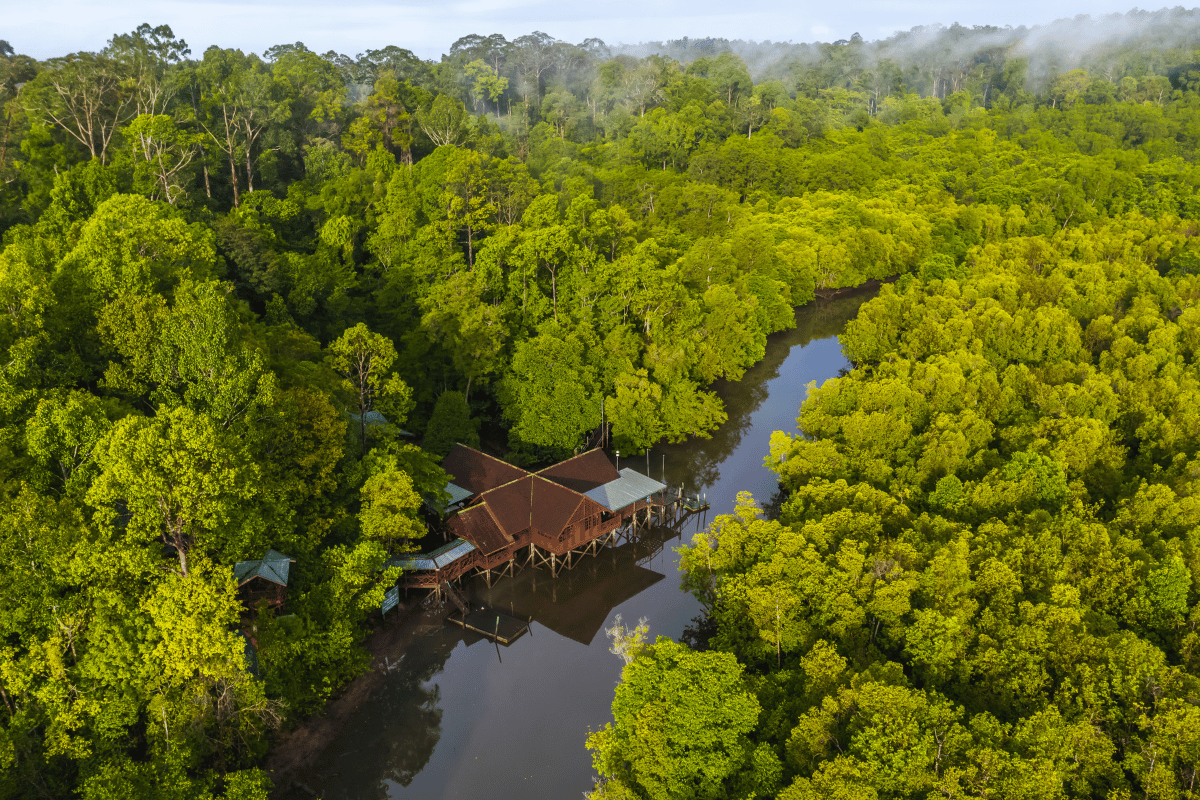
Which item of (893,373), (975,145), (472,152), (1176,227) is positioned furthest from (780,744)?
(975,145)

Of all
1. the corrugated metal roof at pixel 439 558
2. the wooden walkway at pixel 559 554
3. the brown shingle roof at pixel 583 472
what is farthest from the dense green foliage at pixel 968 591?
the corrugated metal roof at pixel 439 558

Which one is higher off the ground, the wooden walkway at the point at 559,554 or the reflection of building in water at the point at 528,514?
the reflection of building in water at the point at 528,514

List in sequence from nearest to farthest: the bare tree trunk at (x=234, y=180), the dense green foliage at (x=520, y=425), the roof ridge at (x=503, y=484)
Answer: the dense green foliage at (x=520, y=425)
the roof ridge at (x=503, y=484)
the bare tree trunk at (x=234, y=180)

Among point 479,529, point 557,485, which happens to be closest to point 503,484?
point 557,485

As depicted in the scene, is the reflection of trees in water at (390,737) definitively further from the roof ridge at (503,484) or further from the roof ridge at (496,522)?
the roof ridge at (503,484)

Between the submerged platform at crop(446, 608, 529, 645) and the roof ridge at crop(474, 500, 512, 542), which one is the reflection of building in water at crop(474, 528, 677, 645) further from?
the roof ridge at crop(474, 500, 512, 542)

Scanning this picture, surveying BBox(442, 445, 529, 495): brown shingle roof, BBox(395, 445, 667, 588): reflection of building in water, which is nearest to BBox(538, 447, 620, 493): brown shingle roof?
BBox(395, 445, 667, 588): reflection of building in water

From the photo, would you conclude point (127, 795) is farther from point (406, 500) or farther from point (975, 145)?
point (975, 145)
